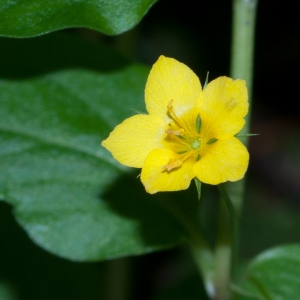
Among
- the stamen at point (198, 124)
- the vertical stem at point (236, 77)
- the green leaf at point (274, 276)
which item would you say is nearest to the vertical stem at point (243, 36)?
the vertical stem at point (236, 77)

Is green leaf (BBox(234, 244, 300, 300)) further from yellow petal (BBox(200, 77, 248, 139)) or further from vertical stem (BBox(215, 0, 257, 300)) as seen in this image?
yellow petal (BBox(200, 77, 248, 139))

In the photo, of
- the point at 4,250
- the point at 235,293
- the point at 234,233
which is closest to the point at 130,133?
the point at 234,233

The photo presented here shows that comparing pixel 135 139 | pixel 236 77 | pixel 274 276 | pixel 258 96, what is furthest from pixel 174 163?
pixel 258 96

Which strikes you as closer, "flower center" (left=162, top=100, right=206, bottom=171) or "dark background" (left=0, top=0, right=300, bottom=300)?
"flower center" (left=162, top=100, right=206, bottom=171)

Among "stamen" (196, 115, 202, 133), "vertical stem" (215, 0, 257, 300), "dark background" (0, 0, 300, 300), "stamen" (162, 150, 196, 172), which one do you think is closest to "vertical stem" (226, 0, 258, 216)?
"vertical stem" (215, 0, 257, 300)

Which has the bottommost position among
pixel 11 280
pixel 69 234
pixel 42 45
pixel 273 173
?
pixel 273 173

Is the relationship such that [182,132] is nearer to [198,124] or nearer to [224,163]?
[198,124]

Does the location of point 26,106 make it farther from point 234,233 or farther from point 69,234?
point 234,233

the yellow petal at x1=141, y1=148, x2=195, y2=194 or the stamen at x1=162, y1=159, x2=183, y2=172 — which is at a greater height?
the stamen at x1=162, y1=159, x2=183, y2=172
